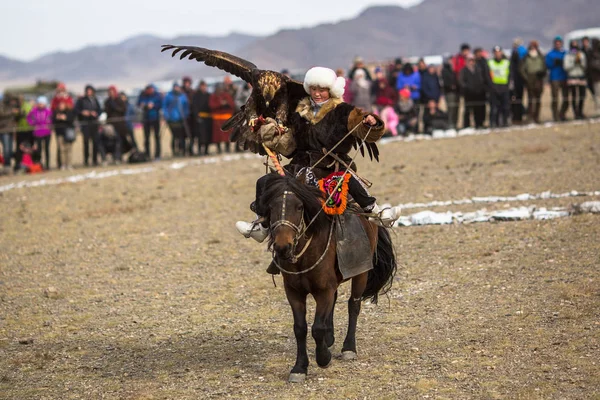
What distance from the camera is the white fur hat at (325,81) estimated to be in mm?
8305

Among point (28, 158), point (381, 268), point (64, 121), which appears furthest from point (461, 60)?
point (381, 268)

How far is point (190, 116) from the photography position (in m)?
26.8

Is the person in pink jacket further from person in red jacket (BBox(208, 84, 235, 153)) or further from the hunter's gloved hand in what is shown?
the hunter's gloved hand

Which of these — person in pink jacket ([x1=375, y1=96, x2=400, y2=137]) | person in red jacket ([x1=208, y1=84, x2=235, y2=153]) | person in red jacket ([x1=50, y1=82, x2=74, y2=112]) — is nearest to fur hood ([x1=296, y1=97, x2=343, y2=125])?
person in pink jacket ([x1=375, y1=96, x2=400, y2=137])

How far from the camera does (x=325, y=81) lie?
830cm

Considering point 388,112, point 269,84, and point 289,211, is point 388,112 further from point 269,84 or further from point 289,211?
point 289,211

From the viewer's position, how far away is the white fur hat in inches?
327

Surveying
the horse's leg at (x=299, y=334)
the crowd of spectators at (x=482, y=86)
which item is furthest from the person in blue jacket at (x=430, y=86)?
the horse's leg at (x=299, y=334)

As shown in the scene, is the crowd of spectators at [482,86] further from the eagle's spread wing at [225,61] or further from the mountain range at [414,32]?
the mountain range at [414,32]

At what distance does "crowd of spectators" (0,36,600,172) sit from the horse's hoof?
17.1m

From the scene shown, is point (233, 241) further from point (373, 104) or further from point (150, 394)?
point (373, 104)

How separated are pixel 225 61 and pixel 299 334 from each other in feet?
8.47

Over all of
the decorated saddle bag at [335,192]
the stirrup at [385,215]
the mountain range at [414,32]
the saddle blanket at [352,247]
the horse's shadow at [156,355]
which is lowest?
the horse's shadow at [156,355]

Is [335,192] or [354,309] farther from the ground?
[335,192]
